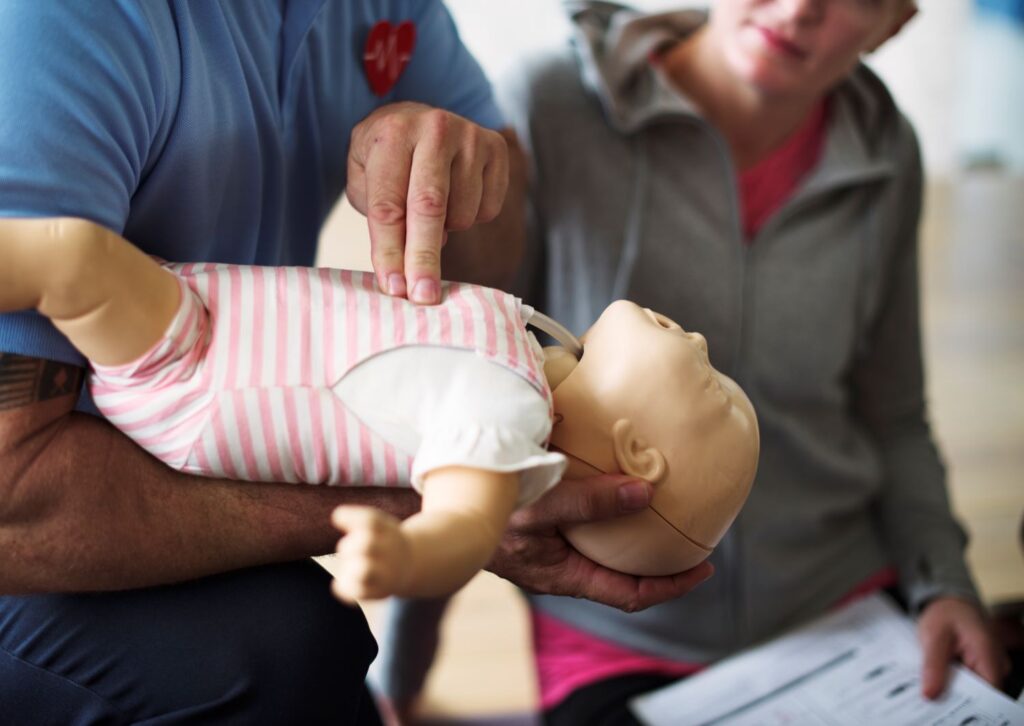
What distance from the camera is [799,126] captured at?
1.06 m

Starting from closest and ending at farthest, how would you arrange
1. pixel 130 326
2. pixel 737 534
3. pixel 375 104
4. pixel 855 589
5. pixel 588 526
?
pixel 130 326
pixel 588 526
pixel 375 104
pixel 737 534
pixel 855 589

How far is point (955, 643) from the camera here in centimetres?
98

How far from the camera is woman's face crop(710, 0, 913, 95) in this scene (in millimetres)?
924

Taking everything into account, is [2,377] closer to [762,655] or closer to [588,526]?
[588,526]

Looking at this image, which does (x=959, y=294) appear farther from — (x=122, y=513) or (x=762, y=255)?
(x=122, y=513)

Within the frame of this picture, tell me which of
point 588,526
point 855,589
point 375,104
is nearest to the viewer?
point 588,526

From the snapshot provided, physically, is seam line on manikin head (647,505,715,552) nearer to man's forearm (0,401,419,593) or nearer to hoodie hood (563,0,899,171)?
man's forearm (0,401,419,593)

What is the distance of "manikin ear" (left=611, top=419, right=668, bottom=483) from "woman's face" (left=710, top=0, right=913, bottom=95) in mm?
507

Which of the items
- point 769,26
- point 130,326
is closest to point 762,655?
point 769,26

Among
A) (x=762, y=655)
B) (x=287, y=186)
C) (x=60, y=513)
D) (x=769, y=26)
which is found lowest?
(x=762, y=655)

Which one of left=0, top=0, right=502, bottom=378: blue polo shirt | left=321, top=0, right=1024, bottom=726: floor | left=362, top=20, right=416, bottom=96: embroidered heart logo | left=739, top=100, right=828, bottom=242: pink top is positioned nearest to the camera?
left=0, top=0, right=502, bottom=378: blue polo shirt

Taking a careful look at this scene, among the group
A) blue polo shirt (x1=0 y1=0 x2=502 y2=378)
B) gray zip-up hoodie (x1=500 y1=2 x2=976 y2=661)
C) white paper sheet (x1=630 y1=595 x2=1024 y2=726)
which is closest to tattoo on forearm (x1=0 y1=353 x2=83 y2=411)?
blue polo shirt (x1=0 y1=0 x2=502 y2=378)

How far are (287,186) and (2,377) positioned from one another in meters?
0.27

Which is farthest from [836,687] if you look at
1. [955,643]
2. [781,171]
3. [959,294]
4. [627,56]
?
[959,294]
